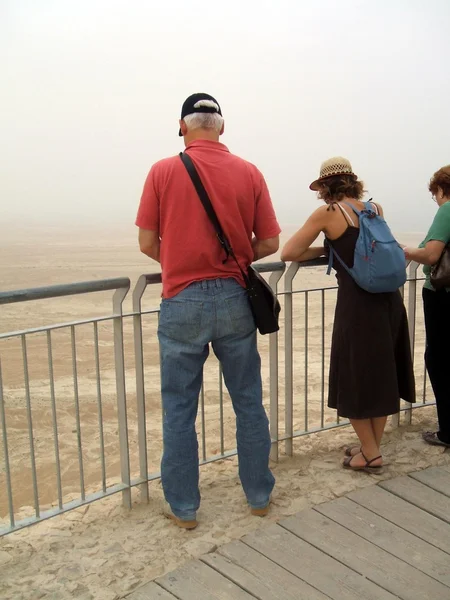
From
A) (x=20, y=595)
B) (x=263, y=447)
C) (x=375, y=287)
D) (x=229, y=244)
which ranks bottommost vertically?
(x=20, y=595)

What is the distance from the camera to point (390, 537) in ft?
9.68

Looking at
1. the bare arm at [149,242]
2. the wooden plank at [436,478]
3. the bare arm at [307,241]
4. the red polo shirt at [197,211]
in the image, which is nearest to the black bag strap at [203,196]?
the red polo shirt at [197,211]

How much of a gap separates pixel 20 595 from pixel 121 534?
1.84 ft

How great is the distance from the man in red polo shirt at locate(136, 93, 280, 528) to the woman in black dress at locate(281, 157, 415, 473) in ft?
1.13

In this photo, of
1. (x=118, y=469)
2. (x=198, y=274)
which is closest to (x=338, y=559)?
(x=198, y=274)

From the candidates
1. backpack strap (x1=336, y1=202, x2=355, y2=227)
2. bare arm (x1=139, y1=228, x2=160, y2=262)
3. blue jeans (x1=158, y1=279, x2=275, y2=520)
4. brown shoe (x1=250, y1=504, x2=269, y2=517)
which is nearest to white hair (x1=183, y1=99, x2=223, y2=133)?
bare arm (x1=139, y1=228, x2=160, y2=262)

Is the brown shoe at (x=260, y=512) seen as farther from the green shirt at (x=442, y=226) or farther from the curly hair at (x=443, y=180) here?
the curly hair at (x=443, y=180)

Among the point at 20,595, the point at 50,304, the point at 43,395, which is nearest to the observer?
the point at 20,595

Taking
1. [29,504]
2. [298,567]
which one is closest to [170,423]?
[298,567]

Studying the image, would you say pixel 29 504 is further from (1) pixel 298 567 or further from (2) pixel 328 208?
(2) pixel 328 208

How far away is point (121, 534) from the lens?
10.2 ft

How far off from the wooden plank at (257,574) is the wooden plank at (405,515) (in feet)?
2.12

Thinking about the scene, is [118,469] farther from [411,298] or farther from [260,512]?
[411,298]

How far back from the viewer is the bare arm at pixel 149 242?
2897 mm
